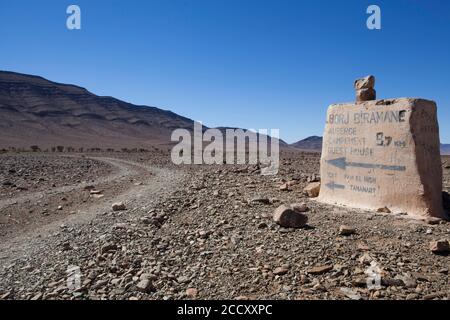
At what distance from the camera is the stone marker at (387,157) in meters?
7.09

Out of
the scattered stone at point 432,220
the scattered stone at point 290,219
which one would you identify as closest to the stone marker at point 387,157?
the scattered stone at point 432,220

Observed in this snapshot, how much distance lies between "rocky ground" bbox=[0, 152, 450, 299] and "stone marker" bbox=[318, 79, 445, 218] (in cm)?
52

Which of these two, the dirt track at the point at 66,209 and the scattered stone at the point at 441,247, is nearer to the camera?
the scattered stone at the point at 441,247

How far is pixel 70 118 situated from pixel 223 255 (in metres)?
98.0

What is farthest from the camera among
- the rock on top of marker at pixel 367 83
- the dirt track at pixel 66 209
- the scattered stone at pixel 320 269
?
the rock on top of marker at pixel 367 83

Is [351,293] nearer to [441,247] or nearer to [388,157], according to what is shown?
[441,247]

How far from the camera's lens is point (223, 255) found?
18.4 ft

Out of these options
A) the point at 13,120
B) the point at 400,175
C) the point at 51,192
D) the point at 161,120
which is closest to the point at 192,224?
the point at 400,175

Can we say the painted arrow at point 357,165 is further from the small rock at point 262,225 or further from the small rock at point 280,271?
the small rock at point 280,271

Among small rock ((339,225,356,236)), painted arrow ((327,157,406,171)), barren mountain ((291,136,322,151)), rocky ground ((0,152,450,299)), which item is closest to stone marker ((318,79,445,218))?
painted arrow ((327,157,406,171))

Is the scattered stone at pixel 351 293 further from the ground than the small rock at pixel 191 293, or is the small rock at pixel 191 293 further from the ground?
the scattered stone at pixel 351 293

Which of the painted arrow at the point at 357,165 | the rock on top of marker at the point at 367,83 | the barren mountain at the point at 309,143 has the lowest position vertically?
the painted arrow at the point at 357,165

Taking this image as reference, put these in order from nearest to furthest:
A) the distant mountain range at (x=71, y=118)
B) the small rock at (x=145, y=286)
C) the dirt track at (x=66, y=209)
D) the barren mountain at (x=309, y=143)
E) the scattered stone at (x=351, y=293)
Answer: the scattered stone at (x=351, y=293) < the small rock at (x=145, y=286) < the dirt track at (x=66, y=209) < the distant mountain range at (x=71, y=118) < the barren mountain at (x=309, y=143)

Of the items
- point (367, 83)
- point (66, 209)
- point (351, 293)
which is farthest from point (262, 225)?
point (66, 209)
